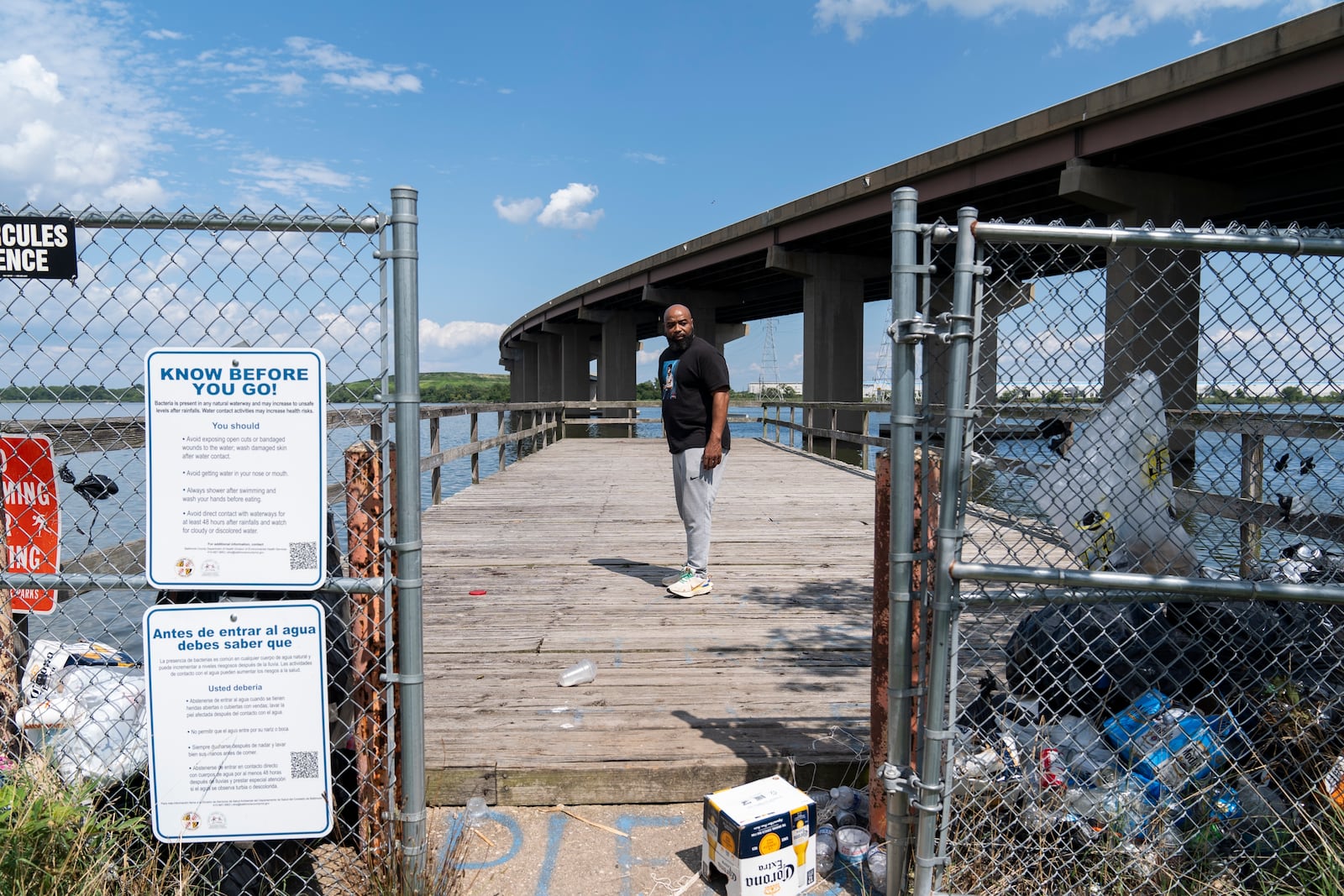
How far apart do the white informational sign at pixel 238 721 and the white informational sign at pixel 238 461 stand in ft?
0.41

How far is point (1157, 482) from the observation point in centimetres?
304

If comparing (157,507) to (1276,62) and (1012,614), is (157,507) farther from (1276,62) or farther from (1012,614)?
(1276,62)

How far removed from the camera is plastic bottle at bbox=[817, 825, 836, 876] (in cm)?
293

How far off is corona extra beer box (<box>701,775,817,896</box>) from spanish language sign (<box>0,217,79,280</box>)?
8.16 feet

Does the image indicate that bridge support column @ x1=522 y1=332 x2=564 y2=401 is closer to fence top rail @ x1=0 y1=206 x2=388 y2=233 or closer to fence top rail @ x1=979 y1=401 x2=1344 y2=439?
fence top rail @ x1=979 y1=401 x2=1344 y2=439

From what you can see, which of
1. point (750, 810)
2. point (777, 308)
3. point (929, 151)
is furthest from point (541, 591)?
point (777, 308)

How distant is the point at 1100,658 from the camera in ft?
10.9

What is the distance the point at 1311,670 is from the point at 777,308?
170ft

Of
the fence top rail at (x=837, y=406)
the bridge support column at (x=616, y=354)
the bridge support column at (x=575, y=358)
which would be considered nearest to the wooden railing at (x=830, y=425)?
the fence top rail at (x=837, y=406)

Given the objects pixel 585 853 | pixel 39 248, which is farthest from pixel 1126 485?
pixel 39 248

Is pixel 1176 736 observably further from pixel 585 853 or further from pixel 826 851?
pixel 585 853

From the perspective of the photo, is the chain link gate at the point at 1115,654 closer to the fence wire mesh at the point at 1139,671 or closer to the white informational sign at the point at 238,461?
the fence wire mesh at the point at 1139,671

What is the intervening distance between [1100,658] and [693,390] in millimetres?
3016

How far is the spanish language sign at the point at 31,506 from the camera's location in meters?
2.71
